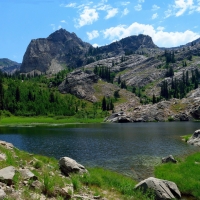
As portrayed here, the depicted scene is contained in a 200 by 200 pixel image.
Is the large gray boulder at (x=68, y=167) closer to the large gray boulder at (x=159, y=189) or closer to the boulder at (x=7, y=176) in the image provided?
the large gray boulder at (x=159, y=189)

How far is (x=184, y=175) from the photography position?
1357 inches

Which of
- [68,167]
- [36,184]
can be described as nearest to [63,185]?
[36,184]

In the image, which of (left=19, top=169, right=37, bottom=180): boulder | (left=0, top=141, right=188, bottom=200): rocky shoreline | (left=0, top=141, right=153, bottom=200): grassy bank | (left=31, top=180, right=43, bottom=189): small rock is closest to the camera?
(left=0, top=141, right=188, bottom=200): rocky shoreline

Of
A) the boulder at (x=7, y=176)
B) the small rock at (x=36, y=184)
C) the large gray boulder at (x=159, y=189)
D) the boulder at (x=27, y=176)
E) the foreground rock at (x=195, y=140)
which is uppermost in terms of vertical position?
the boulder at (x=7, y=176)

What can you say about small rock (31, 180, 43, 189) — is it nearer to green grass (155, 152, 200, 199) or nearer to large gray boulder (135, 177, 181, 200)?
large gray boulder (135, 177, 181, 200)

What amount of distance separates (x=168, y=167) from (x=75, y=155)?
77.4 feet

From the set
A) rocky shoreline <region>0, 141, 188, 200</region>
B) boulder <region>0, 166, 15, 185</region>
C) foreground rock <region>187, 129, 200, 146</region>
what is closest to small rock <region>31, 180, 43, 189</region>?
rocky shoreline <region>0, 141, 188, 200</region>

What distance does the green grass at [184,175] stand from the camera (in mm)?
28953

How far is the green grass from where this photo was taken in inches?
1140

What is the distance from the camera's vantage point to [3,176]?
18125 mm

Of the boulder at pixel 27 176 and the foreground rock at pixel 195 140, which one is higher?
the boulder at pixel 27 176

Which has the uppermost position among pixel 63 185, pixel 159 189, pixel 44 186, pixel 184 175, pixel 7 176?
pixel 7 176

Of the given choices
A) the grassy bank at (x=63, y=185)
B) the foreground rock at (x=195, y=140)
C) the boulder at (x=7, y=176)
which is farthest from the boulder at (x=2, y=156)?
the foreground rock at (x=195, y=140)

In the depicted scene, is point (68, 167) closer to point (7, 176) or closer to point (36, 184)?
point (36, 184)
